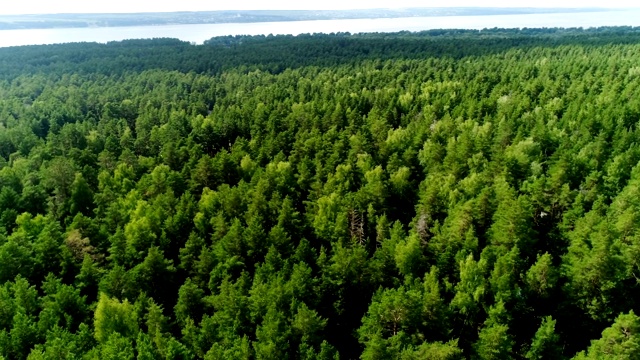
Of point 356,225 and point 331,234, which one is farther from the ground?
point 331,234

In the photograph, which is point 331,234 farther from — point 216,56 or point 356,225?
point 216,56

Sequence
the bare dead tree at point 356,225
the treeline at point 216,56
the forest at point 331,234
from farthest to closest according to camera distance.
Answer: the treeline at point 216,56, the bare dead tree at point 356,225, the forest at point 331,234

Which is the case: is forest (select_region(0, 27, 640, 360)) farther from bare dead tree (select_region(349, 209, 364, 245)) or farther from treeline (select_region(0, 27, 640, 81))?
treeline (select_region(0, 27, 640, 81))

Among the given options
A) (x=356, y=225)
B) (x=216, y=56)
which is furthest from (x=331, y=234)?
(x=216, y=56)

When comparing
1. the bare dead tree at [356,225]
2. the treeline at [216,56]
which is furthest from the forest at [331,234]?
the treeline at [216,56]

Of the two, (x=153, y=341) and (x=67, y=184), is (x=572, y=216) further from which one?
(x=67, y=184)

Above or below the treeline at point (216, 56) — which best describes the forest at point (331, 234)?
below

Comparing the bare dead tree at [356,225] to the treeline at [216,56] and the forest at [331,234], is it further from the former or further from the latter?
the treeline at [216,56]

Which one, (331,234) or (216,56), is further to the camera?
(216,56)

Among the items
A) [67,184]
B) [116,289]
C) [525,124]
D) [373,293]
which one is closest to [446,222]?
[373,293]
